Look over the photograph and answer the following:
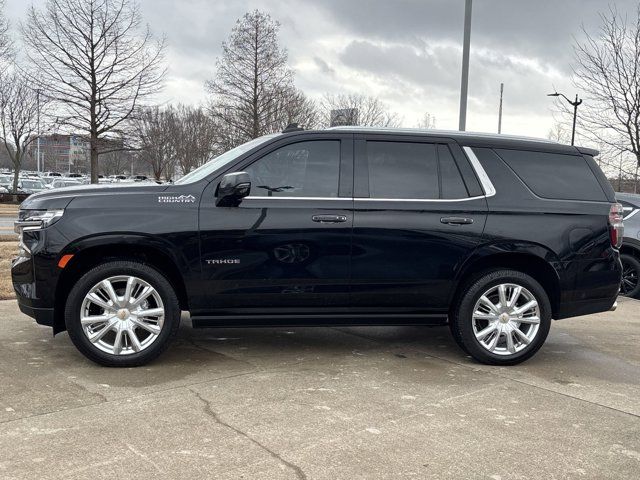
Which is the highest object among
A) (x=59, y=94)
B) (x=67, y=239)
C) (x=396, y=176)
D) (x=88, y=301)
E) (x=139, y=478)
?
(x=59, y=94)

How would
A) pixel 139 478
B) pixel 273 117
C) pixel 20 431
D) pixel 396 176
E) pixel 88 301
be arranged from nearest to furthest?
Result: pixel 139 478
pixel 20 431
pixel 88 301
pixel 396 176
pixel 273 117

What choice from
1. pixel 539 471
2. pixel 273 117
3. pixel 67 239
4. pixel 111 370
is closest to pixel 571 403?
pixel 539 471

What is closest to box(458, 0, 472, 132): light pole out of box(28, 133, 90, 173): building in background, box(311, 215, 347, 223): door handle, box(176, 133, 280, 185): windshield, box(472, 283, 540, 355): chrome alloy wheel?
box(472, 283, 540, 355): chrome alloy wheel

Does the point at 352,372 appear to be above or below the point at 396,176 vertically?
below

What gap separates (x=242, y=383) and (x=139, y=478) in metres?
1.50

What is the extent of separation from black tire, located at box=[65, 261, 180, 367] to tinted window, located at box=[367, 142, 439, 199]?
Answer: 1.81 metres

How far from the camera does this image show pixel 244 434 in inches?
137

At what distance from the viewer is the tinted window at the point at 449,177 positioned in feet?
16.4

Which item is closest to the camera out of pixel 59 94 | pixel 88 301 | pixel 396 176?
pixel 88 301

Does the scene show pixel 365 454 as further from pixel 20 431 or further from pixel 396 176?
pixel 396 176

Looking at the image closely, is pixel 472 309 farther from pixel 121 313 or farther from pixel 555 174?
pixel 121 313

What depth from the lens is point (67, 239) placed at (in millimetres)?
4469

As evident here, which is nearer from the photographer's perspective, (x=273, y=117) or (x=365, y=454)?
(x=365, y=454)

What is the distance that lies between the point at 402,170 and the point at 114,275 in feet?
7.99
